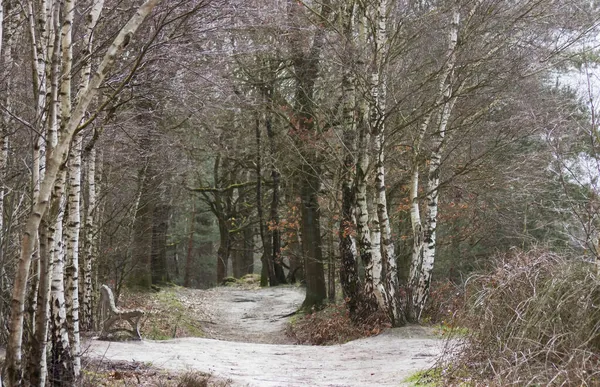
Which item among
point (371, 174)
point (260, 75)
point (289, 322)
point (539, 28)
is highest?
point (260, 75)

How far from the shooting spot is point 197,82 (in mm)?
8156

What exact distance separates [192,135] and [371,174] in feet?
27.7

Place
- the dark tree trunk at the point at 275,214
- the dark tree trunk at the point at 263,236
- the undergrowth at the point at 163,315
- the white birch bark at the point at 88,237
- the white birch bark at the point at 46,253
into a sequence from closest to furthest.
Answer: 1. the white birch bark at the point at 46,253
2. the white birch bark at the point at 88,237
3. the undergrowth at the point at 163,315
4. the dark tree trunk at the point at 275,214
5. the dark tree trunk at the point at 263,236

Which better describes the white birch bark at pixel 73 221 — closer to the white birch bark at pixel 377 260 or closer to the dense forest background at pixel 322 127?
the dense forest background at pixel 322 127

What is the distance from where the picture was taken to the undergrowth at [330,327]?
12.2 meters

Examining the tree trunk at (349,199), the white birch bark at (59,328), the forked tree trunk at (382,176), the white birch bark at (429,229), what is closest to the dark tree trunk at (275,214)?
the tree trunk at (349,199)

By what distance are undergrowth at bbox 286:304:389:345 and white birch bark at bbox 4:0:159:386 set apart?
27.7 feet

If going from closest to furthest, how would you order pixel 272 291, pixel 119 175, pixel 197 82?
pixel 197 82 < pixel 119 175 < pixel 272 291

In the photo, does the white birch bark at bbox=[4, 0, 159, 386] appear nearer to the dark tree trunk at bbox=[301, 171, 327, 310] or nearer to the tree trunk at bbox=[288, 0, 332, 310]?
the tree trunk at bbox=[288, 0, 332, 310]

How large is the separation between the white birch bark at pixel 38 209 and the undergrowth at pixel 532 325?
3557mm

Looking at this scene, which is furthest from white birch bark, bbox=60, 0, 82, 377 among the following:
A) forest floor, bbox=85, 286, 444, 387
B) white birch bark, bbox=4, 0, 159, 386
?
white birch bark, bbox=4, 0, 159, 386

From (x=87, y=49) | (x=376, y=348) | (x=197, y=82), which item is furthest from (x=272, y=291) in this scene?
(x=87, y=49)

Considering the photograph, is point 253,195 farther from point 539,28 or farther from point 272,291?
point 539,28

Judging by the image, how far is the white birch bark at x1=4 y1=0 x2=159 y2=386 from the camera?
3.92 metres
